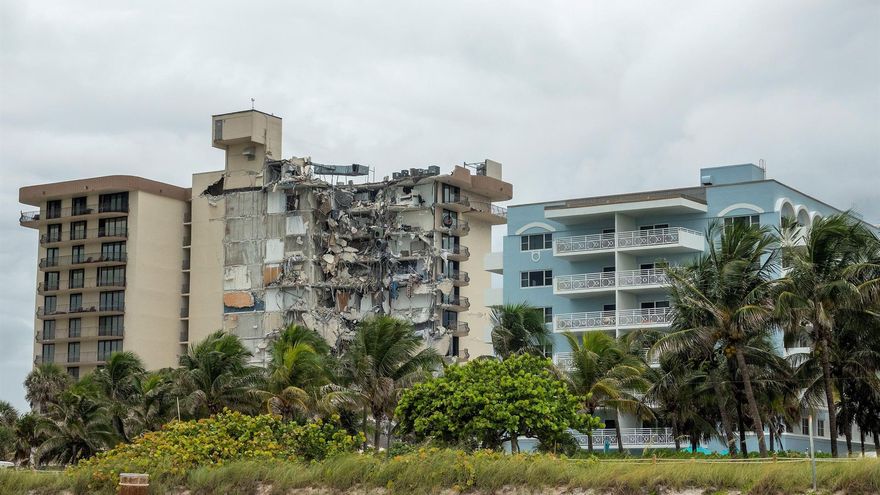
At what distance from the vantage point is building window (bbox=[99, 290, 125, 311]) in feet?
382

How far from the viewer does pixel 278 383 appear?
6062cm

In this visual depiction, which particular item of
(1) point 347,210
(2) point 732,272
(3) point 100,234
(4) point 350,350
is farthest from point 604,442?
(3) point 100,234

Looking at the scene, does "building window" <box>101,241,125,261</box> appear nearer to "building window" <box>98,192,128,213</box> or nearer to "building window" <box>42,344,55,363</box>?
"building window" <box>98,192,128,213</box>

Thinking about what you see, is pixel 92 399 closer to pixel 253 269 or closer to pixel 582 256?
pixel 582 256

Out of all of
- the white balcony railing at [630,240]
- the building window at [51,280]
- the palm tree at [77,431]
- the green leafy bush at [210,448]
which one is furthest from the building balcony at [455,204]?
the green leafy bush at [210,448]

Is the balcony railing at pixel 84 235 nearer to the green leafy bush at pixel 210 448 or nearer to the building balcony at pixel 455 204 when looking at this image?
the building balcony at pixel 455 204

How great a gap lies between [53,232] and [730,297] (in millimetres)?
88355

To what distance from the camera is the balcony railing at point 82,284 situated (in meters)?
117

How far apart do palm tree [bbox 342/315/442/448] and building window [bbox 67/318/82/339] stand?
212 ft

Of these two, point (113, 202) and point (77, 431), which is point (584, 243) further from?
point (113, 202)

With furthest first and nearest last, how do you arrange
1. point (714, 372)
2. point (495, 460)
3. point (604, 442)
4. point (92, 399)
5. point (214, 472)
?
point (604, 442), point (92, 399), point (714, 372), point (214, 472), point (495, 460)

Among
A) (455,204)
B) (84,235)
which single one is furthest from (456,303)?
(84,235)

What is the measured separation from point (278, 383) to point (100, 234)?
63.4m

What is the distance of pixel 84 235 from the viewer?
11975 centimetres
